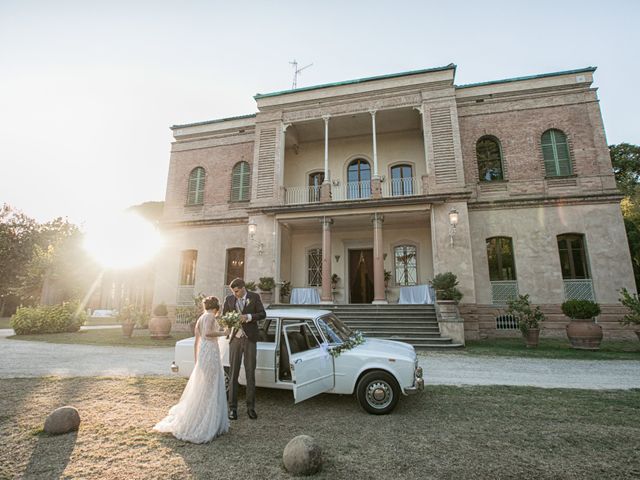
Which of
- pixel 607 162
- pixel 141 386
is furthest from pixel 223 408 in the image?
pixel 607 162

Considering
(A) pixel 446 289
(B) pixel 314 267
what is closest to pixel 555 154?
(A) pixel 446 289

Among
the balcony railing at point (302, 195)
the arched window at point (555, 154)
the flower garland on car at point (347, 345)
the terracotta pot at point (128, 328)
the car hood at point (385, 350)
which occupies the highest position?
the arched window at point (555, 154)

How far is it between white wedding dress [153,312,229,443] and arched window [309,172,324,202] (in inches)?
531

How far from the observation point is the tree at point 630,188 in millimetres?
19578

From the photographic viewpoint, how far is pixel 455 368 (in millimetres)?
7258

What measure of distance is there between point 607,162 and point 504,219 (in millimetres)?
4667

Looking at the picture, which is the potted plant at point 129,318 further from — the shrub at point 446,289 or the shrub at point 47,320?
the shrub at point 446,289

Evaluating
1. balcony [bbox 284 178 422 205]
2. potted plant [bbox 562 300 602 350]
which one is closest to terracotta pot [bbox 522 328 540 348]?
potted plant [bbox 562 300 602 350]

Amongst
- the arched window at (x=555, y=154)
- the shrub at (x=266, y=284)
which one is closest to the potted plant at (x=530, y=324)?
the arched window at (x=555, y=154)

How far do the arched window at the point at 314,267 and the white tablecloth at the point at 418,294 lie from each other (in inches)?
174

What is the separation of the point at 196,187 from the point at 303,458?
698 inches

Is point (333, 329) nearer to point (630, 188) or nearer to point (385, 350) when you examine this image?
point (385, 350)

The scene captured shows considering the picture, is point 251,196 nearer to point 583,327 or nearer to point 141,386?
point 141,386

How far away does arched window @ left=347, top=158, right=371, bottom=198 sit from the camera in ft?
54.9
